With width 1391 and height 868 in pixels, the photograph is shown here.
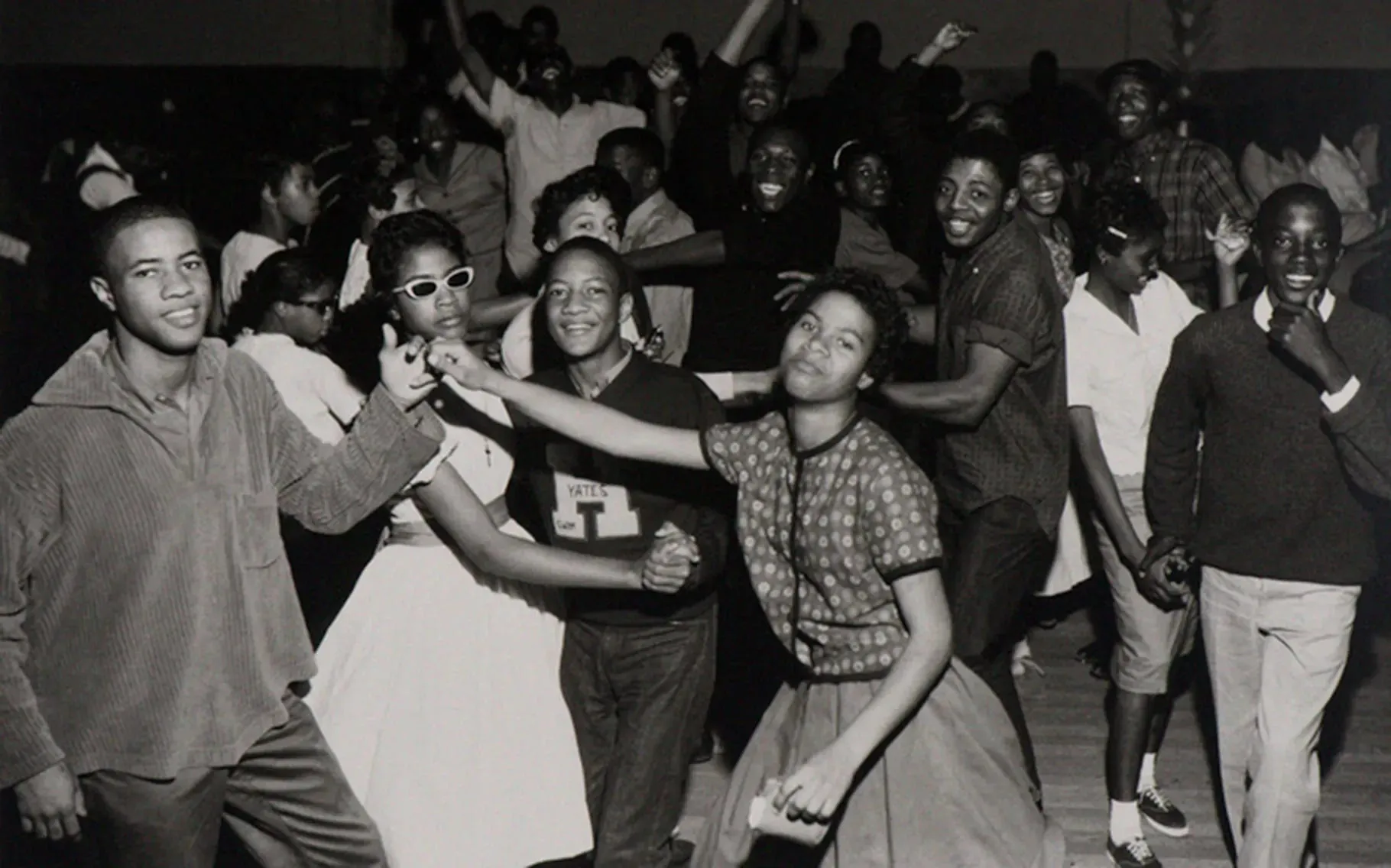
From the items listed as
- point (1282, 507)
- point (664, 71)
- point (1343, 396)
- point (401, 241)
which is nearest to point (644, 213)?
point (664, 71)

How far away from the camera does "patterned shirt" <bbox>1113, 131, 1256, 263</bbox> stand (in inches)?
254

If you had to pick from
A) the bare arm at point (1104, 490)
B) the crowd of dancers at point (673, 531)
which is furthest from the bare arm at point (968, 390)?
the bare arm at point (1104, 490)

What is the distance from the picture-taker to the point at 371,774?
12.4 ft

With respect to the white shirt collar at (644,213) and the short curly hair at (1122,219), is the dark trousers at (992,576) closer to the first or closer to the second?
the short curly hair at (1122,219)

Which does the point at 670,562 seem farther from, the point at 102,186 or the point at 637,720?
the point at 102,186

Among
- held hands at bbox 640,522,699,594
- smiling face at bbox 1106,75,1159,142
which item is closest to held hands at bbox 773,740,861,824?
held hands at bbox 640,522,699,594

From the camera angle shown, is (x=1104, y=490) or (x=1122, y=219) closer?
(x=1104, y=490)

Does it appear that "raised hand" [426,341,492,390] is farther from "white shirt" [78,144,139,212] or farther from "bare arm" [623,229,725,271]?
"white shirt" [78,144,139,212]

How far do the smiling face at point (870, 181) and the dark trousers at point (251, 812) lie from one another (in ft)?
12.3

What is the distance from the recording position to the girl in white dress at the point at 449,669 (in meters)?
3.77

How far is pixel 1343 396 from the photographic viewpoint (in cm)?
381

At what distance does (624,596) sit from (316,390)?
1.32m

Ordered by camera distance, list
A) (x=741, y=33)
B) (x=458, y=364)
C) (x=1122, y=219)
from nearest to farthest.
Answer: (x=458, y=364)
(x=1122, y=219)
(x=741, y=33)

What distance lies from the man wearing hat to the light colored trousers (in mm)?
2561
